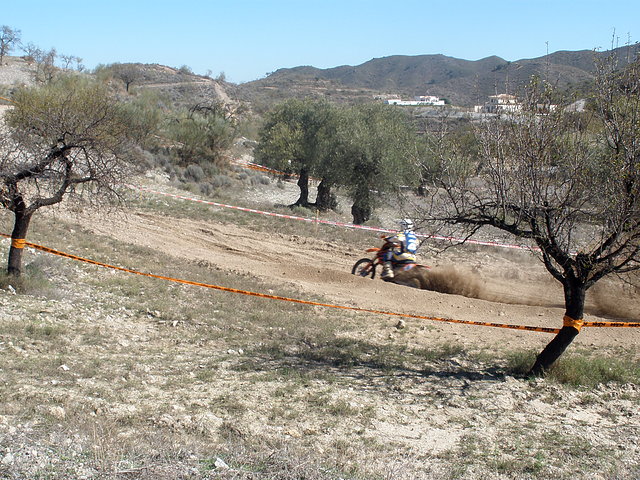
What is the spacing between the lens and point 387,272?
15086 millimetres

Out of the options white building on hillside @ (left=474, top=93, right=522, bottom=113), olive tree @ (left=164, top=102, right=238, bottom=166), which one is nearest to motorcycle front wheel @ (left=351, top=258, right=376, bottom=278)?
white building on hillside @ (left=474, top=93, right=522, bottom=113)

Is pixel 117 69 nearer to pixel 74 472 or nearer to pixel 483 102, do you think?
pixel 483 102

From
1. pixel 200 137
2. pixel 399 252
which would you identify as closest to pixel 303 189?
pixel 200 137

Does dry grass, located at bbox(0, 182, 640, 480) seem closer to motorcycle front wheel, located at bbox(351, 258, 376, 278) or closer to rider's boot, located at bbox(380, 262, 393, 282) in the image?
rider's boot, located at bbox(380, 262, 393, 282)

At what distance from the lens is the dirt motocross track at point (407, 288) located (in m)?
11.7

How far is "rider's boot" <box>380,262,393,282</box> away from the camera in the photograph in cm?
1502

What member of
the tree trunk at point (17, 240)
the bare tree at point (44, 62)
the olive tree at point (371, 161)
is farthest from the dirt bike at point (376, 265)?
the bare tree at point (44, 62)

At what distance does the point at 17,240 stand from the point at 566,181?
343 inches

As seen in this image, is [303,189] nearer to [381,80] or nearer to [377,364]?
[377,364]

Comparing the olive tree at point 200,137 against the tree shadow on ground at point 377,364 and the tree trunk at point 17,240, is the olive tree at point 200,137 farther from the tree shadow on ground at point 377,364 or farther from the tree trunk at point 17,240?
the tree shadow on ground at point 377,364

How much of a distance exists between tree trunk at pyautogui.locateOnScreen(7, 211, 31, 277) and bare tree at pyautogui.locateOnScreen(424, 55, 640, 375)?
673 centimetres

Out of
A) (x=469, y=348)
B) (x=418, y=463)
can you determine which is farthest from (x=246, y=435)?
(x=469, y=348)

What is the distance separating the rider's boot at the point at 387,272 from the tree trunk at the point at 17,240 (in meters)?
8.21

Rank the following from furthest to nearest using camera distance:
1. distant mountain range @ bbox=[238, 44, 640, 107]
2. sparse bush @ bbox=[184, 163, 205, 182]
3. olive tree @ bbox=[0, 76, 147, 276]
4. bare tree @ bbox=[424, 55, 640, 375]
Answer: distant mountain range @ bbox=[238, 44, 640, 107] < sparse bush @ bbox=[184, 163, 205, 182] < olive tree @ bbox=[0, 76, 147, 276] < bare tree @ bbox=[424, 55, 640, 375]
